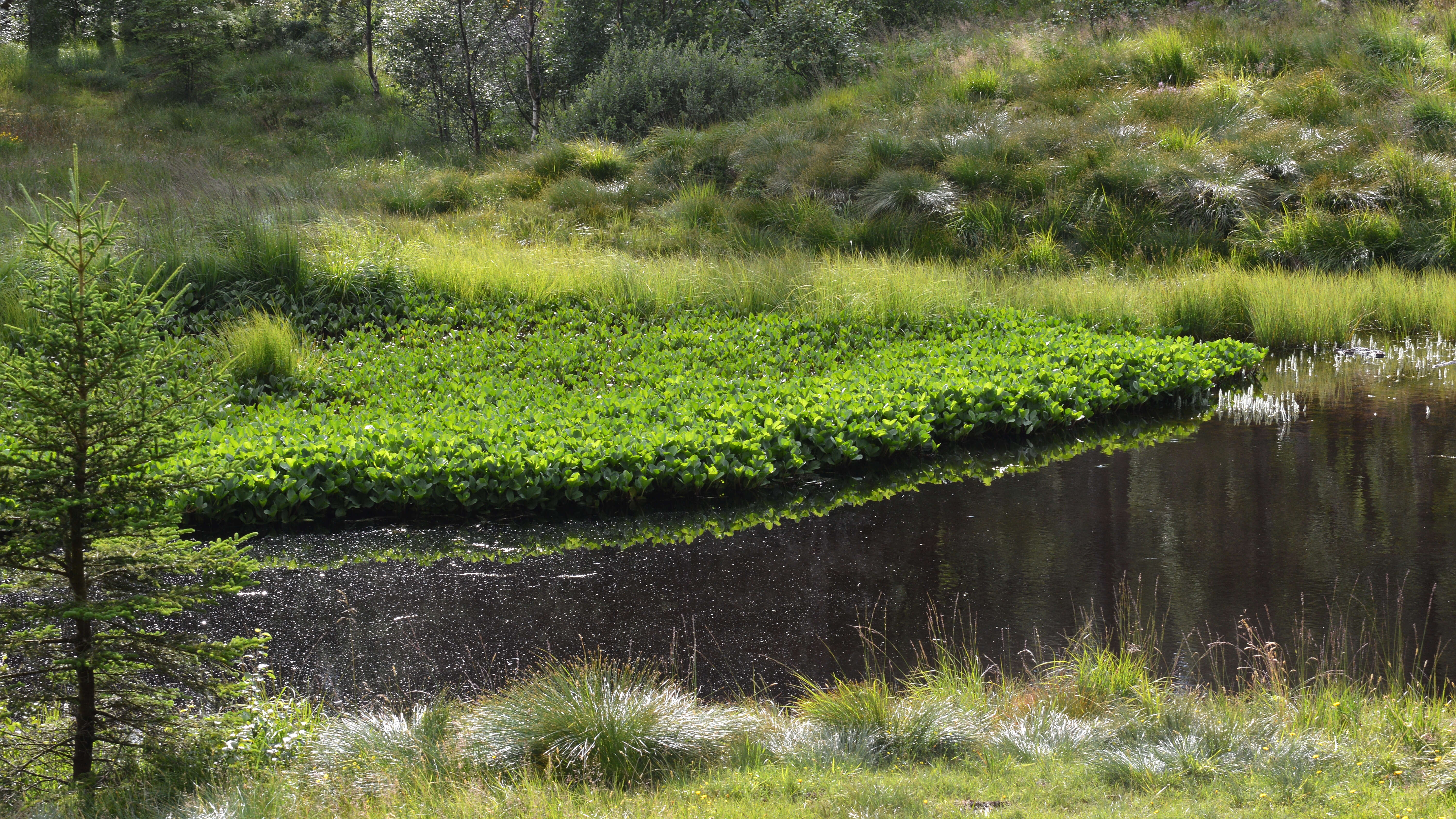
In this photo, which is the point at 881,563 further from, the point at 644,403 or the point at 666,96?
the point at 666,96

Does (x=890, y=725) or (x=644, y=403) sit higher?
(x=644, y=403)

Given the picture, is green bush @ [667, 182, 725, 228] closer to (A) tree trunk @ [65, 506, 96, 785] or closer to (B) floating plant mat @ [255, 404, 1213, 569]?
(B) floating plant mat @ [255, 404, 1213, 569]

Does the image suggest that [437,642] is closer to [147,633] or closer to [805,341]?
[147,633]

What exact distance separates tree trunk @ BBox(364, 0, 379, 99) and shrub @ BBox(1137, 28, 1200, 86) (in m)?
14.3

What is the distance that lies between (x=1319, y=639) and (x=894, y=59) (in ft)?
50.4

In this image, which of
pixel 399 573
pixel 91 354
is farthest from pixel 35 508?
pixel 399 573

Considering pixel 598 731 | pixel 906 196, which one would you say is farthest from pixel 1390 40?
pixel 598 731

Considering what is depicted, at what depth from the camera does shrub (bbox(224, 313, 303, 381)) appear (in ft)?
26.9

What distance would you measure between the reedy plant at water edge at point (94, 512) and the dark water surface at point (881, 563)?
43.9 inches

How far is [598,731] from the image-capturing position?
3.50 metres

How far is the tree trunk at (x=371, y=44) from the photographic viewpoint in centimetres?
2166

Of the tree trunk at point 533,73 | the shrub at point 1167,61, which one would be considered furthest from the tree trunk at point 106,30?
the shrub at point 1167,61

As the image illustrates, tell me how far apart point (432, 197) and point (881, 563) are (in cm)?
1102

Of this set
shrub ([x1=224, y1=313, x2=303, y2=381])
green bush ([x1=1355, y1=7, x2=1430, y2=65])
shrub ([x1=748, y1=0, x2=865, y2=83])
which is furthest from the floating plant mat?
shrub ([x1=748, y1=0, x2=865, y2=83])
